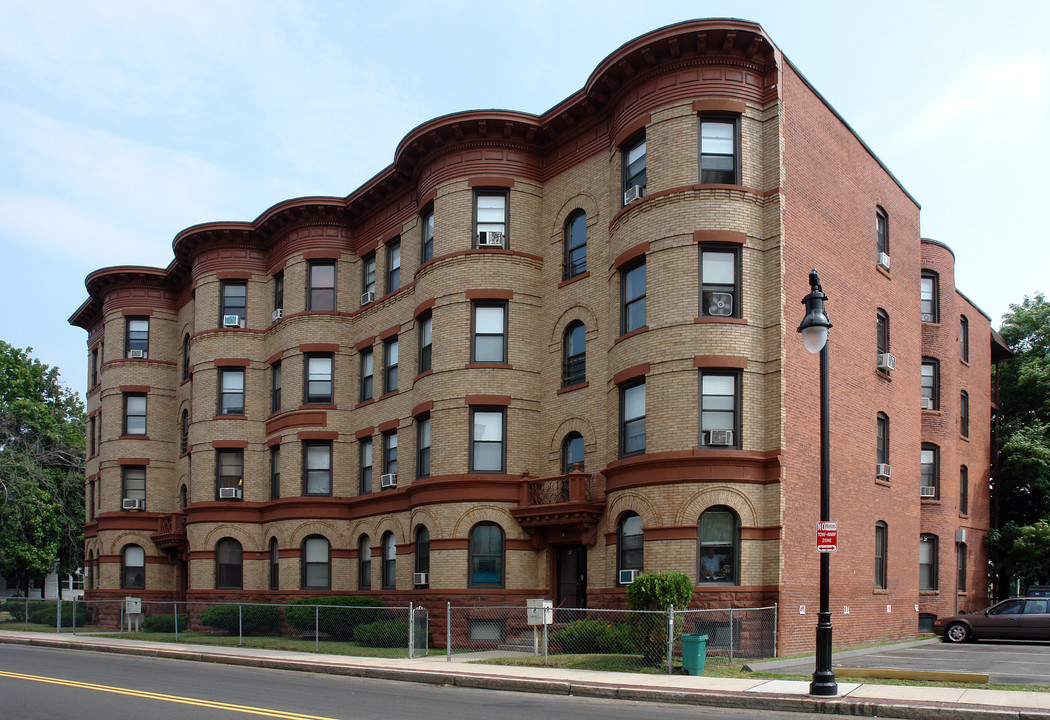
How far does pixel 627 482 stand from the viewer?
23.4m

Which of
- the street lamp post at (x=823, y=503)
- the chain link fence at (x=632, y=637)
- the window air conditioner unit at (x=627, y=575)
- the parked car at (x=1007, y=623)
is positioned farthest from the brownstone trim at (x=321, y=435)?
the street lamp post at (x=823, y=503)

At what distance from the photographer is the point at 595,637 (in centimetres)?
2164

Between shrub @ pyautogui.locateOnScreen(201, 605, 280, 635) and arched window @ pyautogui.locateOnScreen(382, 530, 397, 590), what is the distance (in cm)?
355

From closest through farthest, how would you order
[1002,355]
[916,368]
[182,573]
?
[916,368], [182,573], [1002,355]

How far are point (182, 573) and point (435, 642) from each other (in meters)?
18.4

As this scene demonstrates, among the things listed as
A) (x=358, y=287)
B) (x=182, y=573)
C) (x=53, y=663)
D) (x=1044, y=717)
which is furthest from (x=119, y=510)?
(x=1044, y=717)

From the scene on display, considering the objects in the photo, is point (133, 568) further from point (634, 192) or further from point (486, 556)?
point (634, 192)

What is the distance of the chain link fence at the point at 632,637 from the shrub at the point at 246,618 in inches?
339

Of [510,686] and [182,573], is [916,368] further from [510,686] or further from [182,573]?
[182,573]

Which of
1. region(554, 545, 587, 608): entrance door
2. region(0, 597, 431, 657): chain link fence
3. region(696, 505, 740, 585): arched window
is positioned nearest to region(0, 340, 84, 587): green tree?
region(0, 597, 431, 657): chain link fence

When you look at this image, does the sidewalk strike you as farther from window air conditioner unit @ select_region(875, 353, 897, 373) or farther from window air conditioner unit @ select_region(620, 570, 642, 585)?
window air conditioner unit @ select_region(875, 353, 897, 373)

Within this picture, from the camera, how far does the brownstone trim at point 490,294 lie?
2769 centimetres

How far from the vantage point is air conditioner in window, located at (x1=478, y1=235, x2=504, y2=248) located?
2803cm

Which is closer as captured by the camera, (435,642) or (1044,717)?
(1044,717)
